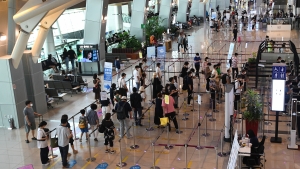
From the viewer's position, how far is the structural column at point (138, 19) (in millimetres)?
31797

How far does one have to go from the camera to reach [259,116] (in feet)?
39.0

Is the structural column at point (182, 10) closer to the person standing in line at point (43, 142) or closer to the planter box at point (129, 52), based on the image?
the planter box at point (129, 52)

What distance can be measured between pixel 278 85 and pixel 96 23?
14637 mm

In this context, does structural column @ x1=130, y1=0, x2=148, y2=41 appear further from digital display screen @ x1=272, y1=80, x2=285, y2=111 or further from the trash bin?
digital display screen @ x1=272, y1=80, x2=285, y2=111

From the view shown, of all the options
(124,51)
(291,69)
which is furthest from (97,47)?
(291,69)

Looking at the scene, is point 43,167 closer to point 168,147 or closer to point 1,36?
point 168,147

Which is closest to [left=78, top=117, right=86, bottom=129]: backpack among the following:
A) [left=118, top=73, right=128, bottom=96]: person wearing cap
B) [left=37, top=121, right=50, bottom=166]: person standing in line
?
[left=37, top=121, right=50, bottom=166]: person standing in line

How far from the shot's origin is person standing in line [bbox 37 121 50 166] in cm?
1088

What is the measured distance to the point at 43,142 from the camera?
10930 millimetres

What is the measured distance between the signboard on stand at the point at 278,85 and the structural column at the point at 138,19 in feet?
69.5

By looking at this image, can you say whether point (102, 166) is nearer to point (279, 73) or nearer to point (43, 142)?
point (43, 142)

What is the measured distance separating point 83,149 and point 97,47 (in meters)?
11.8

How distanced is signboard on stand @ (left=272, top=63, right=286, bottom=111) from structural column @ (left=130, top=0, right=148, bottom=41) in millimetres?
21180

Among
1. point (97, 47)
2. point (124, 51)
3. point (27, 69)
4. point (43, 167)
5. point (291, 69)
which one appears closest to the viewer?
point (43, 167)
